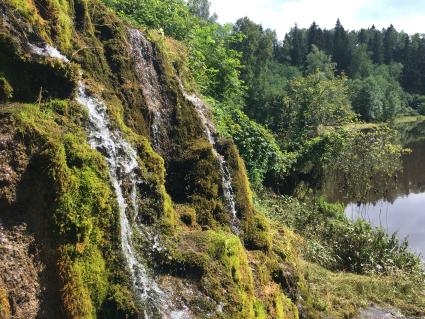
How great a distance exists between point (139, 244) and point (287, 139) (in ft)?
63.2

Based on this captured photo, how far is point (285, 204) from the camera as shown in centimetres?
1602

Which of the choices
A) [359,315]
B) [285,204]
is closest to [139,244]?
[359,315]

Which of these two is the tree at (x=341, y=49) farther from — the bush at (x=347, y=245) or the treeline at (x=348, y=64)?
the bush at (x=347, y=245)

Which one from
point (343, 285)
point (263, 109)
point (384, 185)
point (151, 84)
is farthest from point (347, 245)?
point (263, 109)

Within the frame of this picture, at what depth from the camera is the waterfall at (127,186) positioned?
5.68 m

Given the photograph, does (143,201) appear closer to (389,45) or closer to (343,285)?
(343,285)

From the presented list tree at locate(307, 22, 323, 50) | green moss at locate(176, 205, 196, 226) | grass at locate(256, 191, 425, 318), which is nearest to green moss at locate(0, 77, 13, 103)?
green moss at locate(176, 205, 196, 226)

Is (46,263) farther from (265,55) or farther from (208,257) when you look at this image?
(265,55)

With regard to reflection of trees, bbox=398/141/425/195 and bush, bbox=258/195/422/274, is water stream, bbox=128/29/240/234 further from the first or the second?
reflection of trees, bbox=398/141/425/195

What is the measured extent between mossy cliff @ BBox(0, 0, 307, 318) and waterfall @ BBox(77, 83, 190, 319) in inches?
5.3

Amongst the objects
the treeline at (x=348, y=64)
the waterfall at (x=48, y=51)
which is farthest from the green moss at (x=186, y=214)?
the treeline at (x=348, y=64)

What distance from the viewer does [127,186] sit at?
632cm

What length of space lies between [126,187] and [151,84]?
3.14 meters

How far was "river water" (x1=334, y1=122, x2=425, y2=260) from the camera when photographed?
1904 cm
